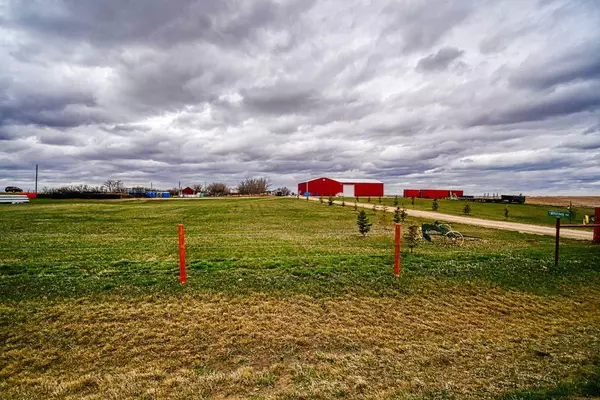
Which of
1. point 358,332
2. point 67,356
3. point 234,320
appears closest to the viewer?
point 67,356

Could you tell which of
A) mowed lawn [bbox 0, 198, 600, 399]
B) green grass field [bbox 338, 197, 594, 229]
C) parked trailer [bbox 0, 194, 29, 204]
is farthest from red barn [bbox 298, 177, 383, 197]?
mowed lawn [bbox 0, 198, 600, 399]

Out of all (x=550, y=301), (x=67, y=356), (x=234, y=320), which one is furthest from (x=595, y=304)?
(x=67, y=356)

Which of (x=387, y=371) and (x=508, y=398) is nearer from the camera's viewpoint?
(x=508, y=398)

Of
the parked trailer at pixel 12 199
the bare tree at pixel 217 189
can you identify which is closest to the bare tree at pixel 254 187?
the bare tree at pixel 217 189

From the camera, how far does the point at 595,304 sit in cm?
726

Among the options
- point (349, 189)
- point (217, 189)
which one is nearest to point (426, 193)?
point (349, 189)

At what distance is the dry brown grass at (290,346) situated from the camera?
13.0 ft

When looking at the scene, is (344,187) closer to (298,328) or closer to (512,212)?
(512,212)

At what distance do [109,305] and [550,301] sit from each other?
9889 mm

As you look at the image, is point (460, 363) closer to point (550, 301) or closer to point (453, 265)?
point (550, 301)

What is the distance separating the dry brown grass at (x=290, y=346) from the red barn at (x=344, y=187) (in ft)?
226

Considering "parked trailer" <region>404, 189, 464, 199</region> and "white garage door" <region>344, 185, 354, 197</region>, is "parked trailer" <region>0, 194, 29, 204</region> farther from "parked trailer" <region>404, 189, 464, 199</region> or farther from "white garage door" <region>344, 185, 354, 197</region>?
"parked trailer" <region>404, 189, 464, 199</region>

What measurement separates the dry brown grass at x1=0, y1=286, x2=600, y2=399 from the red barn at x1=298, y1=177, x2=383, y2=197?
68967mm

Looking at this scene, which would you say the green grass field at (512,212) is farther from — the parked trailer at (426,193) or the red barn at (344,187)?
the parked trailer at (426,193)
